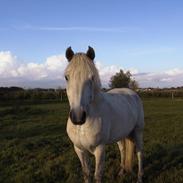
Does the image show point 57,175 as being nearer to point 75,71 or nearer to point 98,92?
point 98,92

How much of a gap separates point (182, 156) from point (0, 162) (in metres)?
3.81

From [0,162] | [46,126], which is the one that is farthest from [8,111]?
[0,162]

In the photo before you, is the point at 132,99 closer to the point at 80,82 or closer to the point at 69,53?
the point at 69,53

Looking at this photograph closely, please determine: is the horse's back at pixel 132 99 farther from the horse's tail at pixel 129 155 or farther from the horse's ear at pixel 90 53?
the horse's ear at pixel 90 53

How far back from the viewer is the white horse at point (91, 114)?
4.04 metres

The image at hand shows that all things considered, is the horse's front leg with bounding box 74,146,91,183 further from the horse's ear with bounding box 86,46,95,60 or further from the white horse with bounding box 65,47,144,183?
the horse's ear with bounding box 86,46,95,60

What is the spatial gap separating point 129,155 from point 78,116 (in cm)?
266

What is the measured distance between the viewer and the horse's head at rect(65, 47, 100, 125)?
3890 mm

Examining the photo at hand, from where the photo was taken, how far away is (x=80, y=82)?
13.4ft

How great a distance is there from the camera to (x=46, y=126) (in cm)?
1533

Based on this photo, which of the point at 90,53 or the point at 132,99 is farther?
the point at 132,99

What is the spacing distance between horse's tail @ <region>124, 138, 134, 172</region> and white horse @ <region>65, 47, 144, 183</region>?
150 mm

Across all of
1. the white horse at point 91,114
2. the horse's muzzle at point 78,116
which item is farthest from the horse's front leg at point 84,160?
the horse's muzzle at point 78,116

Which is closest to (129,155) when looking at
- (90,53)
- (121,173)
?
(121,173)
